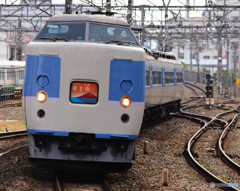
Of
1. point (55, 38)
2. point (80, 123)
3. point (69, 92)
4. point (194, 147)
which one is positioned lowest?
point (194, 147)

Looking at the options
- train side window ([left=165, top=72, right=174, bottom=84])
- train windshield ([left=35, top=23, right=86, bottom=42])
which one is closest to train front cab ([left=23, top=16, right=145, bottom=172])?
train windshield ([left=35, top=23, right=86, bottom=42])

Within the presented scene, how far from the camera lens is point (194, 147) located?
12398mm

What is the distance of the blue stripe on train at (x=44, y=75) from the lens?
6.37 m

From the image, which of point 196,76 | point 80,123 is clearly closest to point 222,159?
point 80,123

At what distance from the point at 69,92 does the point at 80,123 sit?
1.86ft

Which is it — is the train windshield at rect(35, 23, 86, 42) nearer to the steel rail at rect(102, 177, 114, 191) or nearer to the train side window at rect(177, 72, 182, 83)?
the steel rail at rect(102, 177, 114, 191)

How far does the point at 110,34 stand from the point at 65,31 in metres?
0.91

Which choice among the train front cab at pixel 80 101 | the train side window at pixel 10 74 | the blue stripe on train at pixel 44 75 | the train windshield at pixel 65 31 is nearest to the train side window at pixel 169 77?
the train windshield at pixel 65 31

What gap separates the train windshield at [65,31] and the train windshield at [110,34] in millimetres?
197

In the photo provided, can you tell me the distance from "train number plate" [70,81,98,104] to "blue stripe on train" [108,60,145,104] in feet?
0.91

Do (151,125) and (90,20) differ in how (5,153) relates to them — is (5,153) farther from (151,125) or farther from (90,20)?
(151,125)

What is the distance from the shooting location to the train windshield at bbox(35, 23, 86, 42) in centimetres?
723

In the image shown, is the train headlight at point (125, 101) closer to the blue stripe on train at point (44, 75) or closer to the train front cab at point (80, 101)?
the train front cab at point (80, 101)

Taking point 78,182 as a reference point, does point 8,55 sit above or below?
above
